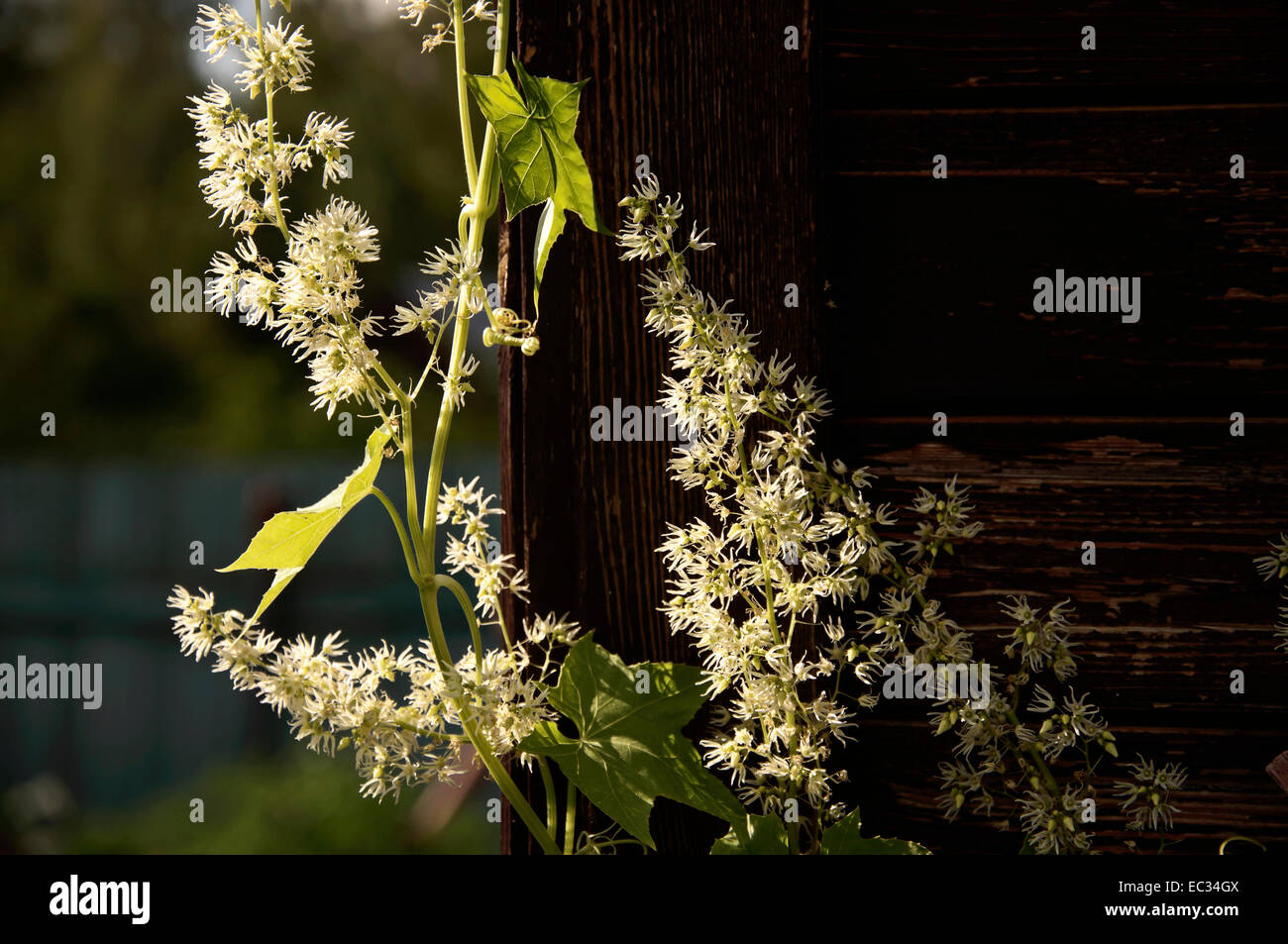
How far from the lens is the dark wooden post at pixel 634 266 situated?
75 centimetres

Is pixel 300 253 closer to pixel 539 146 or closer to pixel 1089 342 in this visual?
pixel 539 146

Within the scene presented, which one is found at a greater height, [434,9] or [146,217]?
[146,217]

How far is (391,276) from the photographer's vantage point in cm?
347

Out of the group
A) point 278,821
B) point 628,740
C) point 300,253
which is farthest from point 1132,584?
point 278,821

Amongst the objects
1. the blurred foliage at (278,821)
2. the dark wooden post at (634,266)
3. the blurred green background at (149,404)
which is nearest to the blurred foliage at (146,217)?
the blurred green background at (149,404)

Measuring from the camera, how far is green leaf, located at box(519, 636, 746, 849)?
2.13 ft

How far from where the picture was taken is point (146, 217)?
337cm

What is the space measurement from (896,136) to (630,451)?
0.35 metres

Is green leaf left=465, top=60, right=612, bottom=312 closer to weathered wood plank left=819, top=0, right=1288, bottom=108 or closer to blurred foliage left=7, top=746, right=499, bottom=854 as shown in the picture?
weathered wood plank left=819, top=0, right=1288, bottom=108

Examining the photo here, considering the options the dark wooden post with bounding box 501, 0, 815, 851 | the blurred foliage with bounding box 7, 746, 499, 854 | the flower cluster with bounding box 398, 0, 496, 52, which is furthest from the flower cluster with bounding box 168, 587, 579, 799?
the blurred foliage with bounding box 7, 746, 499, 854

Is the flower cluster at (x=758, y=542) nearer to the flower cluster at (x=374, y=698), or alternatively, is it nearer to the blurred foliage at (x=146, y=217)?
the flower cluster at (x=374, y=698)

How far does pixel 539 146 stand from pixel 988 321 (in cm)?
39

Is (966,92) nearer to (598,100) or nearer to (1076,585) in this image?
(598,100)

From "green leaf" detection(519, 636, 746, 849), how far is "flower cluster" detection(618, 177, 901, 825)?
3 cm
